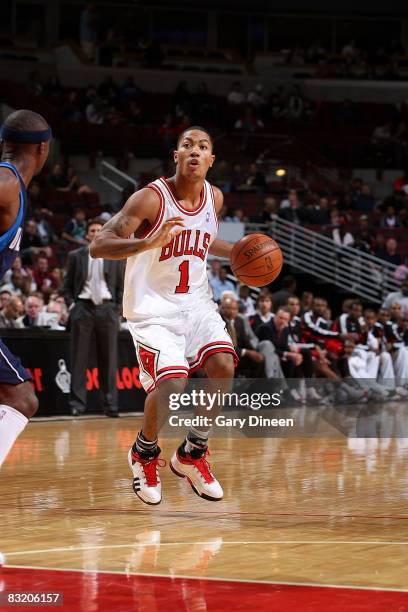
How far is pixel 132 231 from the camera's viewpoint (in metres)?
6.14

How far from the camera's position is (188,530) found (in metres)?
5.46

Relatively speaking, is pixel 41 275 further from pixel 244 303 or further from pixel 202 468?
pixel 202 468

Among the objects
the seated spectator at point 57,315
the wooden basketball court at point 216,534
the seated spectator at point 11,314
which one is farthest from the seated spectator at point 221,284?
the wooden basketball court at point 216,534

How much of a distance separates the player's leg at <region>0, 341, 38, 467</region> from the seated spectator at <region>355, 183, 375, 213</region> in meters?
19.7

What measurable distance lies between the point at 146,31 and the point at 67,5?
2337mm

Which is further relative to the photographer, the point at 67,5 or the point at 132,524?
the point at 67,5

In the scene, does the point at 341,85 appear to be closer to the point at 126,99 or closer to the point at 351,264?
the point at 126,99

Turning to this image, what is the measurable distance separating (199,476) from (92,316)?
6.18m

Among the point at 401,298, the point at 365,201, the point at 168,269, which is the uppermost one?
the point at 365,201

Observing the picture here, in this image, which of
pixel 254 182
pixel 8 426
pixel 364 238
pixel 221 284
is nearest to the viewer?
pixel 8 426

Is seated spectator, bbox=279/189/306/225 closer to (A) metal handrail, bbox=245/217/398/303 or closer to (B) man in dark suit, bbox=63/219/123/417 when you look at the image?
(A) metal handrail, bbox=245/217/398/303

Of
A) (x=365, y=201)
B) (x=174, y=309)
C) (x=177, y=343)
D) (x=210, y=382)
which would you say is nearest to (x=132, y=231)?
(x=174, y=309)

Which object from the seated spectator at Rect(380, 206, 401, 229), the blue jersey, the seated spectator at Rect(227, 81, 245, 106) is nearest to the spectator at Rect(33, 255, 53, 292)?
the seated spectator at Rect(380, 206, 401, 229)

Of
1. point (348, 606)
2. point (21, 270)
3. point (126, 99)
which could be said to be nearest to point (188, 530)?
point (348, 606)
